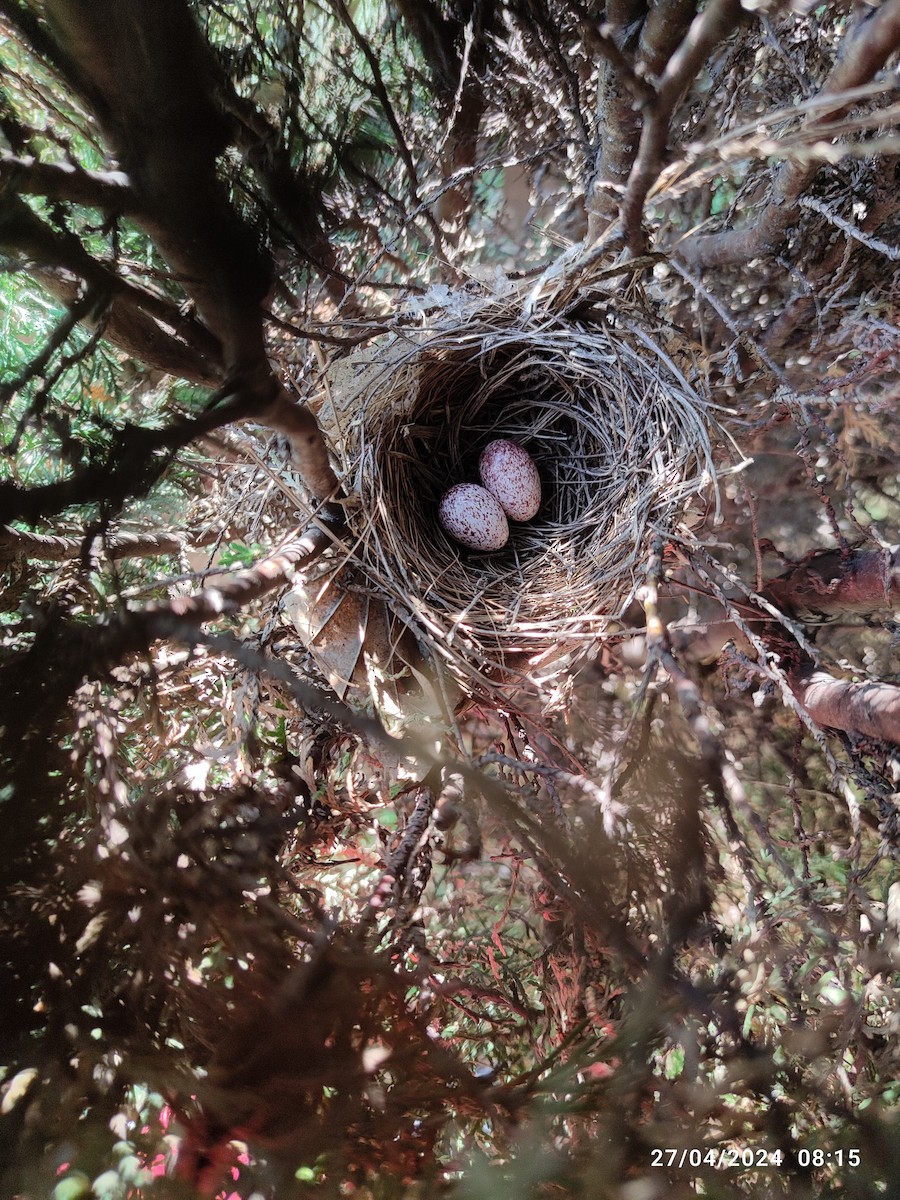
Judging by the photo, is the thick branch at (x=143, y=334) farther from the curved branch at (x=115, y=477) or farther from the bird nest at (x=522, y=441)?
the bird nest at (x=522, y=441)

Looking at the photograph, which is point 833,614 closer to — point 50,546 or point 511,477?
point 511,477

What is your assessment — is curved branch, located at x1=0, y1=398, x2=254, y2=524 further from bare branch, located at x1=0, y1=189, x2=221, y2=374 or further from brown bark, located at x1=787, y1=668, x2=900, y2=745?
brown bark, located at x1=787, y1=668, x2=900, y2=745

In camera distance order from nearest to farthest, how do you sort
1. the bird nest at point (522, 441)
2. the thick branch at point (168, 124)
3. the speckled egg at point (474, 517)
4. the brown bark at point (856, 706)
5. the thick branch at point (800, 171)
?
the thick branch at point (168, 124) → the thick branch at point (800, 171) → the brown bark at point (856, 706) → the bird nest at point (522, 441) → the speckled egg at point (474, 517)

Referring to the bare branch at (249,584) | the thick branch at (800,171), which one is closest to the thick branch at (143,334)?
the bare branch at (249,584)

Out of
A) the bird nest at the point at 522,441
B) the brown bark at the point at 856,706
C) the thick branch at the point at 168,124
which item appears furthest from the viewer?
the bird nest at the point at 522,441

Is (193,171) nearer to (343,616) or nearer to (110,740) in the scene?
(110,740)
